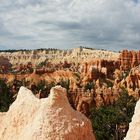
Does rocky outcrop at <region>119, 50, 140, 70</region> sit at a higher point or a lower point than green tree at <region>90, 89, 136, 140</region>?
higher

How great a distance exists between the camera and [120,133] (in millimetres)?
37781

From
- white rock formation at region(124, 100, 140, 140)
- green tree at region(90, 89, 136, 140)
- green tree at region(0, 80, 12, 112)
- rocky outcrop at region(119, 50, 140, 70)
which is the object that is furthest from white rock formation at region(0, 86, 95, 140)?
rocky outcrop at region(119, 50, 140, 70)

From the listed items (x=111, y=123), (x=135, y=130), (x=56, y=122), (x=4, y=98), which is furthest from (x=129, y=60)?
(x=135, y=130)

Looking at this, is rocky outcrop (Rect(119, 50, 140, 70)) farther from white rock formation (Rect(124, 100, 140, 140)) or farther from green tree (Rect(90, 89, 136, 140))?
white rock formation (Rect(124, 100, 140, 140))

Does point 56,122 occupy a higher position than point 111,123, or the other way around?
point 56,122

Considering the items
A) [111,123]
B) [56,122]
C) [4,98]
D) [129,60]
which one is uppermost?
[56,122]

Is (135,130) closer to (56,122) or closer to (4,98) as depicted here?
(56,122)

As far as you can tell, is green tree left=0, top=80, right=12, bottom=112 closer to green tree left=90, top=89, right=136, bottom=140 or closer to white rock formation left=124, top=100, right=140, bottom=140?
green tree left=90, top=89, right=136, bottom=140

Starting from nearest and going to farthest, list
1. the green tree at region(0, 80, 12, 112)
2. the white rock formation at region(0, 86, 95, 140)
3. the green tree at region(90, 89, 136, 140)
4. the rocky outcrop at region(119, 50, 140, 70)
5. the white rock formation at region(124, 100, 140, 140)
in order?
the white rock formation at region(124, 100, 140, 140), the white rock formation at region(0, 86, 95, 140), the green tree at region(90, 89, 136, 140), the green tree at region(0, 80, 12, 112), the rocky outcrop at region(119, 50, 140, 70)

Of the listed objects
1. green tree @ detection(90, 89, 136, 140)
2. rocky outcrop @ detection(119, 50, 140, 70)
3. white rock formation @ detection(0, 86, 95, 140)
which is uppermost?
white rock formation @ detection(0, 86, 95, 140)

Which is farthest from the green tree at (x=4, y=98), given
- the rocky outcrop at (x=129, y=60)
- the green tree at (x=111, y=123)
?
the rocky outcrop at (x=129, y=60)

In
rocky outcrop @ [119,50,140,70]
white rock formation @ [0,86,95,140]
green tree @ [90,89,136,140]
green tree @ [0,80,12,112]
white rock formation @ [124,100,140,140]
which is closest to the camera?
white rock formation @ [124,100,140,140]

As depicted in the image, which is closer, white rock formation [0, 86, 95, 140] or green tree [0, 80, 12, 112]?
white rock formation [0, 86, 95, 140]

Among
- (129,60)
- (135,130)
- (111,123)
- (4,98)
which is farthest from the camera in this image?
(129,60)
